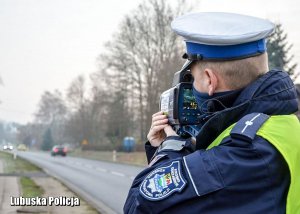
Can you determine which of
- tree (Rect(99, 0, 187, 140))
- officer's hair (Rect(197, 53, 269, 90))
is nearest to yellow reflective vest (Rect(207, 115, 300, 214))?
officer's hair (Rect(197, 53, 269, 90))

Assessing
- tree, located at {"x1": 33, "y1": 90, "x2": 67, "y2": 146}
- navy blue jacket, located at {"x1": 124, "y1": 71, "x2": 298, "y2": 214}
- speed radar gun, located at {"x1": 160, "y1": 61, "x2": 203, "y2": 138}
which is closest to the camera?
navy blue jacket, located at {"x1": 124, "y1": 71, "x2": 298, "y2": 214}

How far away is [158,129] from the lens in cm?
166

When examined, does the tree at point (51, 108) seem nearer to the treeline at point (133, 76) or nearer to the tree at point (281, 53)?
the treeline at point (133, 76)

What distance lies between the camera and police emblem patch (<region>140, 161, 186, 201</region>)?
1230 mm

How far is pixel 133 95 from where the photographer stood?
150ft

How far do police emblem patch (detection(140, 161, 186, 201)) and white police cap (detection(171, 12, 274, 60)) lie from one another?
350 millimetres

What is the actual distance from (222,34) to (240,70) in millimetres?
118

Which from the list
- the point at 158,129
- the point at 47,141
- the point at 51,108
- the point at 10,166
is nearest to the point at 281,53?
the point at 10,166

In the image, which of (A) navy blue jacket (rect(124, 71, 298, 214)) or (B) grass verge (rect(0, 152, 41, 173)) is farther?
(B) grass verge (rect(0, 152, 41, 173))

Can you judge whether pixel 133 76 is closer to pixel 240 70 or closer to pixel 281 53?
pixel 281 53

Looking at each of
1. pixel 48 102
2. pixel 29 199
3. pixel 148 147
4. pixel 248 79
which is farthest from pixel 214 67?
pixel 48 102

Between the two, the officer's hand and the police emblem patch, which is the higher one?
the officer's hand

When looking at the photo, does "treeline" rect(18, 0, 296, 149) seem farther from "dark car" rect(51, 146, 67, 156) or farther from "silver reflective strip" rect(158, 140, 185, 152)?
"silver reflective strip" rect(158, 140, 185, 152)

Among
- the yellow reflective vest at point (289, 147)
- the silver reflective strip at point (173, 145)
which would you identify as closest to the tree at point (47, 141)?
the silver reflective strip at point (173, 145)
